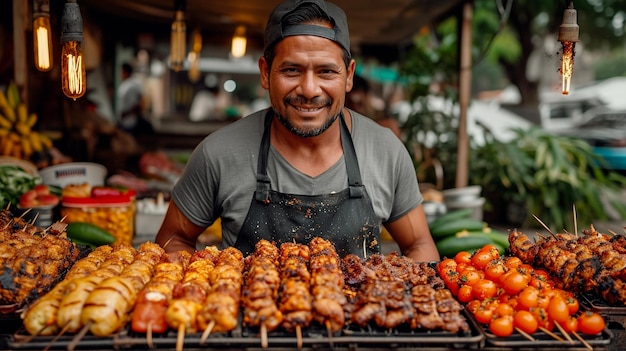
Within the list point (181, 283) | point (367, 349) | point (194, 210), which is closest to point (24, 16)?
point (194, 210)

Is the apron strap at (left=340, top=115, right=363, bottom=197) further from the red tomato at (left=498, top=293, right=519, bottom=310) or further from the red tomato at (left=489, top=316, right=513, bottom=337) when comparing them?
the red tomato at (left=489, top=316, right=513, bottom=337)

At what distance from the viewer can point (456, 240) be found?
532cm

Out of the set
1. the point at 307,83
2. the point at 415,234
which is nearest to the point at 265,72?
the point at 307,83

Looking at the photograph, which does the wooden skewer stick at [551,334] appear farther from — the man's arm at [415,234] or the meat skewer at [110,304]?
the meat skewer at [110,304]

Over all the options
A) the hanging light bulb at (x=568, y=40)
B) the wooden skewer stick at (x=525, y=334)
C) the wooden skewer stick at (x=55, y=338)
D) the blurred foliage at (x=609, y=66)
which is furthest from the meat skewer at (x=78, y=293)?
the blurred foliage at (x=609, y=66)

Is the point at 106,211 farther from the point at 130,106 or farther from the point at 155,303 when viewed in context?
the point at 130,106

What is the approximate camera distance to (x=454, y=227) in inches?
220

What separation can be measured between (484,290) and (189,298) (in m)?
1.32

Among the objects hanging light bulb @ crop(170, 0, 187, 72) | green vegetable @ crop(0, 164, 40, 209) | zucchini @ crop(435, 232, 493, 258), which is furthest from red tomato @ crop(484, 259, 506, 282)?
hanging light bulb @ crop(170, 0, 187, 72)

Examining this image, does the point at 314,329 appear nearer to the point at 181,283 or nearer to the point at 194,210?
the point at 181,283

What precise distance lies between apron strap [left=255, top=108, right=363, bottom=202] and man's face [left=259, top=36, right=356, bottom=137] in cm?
30

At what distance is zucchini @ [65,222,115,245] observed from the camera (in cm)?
470

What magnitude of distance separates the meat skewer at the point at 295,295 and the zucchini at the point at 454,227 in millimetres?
3141

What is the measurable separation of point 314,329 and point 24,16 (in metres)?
4.43
